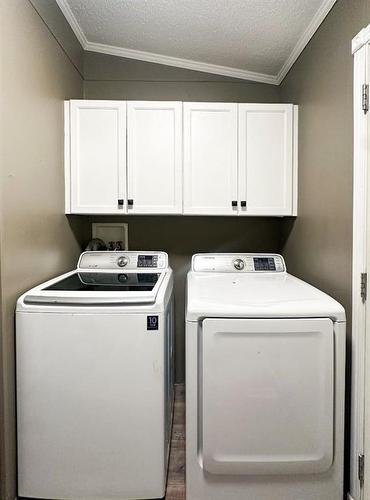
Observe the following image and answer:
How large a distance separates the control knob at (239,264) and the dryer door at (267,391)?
0.87 metres

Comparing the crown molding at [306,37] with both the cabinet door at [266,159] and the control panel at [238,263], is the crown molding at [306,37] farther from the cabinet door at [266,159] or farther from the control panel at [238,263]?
the control panel at [238,263]

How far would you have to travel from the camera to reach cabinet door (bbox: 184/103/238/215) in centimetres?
203

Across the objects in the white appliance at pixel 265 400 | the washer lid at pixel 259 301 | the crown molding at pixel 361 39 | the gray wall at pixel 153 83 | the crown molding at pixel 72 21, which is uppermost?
the crown molding at pixel 72 21

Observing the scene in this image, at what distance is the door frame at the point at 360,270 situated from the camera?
4.23ft

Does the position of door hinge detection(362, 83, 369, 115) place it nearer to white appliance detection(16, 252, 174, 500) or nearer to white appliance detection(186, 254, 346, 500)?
white appliance detection(186, 254, 346, 500)

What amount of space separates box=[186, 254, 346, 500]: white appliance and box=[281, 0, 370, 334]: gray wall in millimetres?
314

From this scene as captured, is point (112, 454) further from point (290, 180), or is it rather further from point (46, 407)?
point (290, 180)

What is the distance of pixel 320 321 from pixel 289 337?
0.48 feet

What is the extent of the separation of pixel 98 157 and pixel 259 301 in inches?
56.3

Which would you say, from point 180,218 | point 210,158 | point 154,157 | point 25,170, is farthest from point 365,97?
point 25,170

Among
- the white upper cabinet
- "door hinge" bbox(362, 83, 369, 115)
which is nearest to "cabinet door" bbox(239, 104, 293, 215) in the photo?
the white upper cabinet

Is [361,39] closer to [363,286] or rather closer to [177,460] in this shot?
[363,286]

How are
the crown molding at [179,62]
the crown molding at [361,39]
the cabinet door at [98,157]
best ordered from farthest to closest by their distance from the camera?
1. the crown molding at [179,62]
2. the cabinet door at [98,157]
3. the crown molding at [361,39]

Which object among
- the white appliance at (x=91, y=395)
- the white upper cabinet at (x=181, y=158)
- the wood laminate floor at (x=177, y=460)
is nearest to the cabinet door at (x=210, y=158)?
the white upper cabinet at (x=181, y=158)
